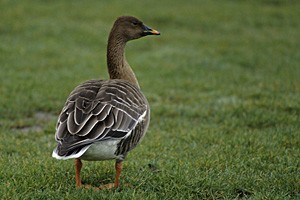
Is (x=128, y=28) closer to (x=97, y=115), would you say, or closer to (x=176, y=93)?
(x=97, y=115)

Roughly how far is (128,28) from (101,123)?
2060mm

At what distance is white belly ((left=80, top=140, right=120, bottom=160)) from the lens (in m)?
4.55

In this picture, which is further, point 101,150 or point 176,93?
point 176,93

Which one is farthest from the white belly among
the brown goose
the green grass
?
the green grass

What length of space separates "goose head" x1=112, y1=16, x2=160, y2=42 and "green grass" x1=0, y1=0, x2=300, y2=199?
1462 millimetres

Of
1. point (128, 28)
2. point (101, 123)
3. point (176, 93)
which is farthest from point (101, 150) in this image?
point (176, 93)

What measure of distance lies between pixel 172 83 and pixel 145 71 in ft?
3.87

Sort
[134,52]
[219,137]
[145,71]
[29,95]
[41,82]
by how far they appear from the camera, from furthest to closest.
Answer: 1. [134,52]
2. [145,71]
3. [41,82]
4. [29,95]
5. [219,137]

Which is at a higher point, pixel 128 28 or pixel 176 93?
pixel 128 28

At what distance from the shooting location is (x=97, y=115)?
4.71 m

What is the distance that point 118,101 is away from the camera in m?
5.01

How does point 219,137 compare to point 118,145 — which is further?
point 219,137

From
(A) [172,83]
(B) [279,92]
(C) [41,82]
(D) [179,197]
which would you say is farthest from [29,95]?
(D) [179,197]

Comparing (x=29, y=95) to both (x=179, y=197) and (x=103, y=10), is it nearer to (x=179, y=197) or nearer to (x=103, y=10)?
(x=179, y=197)
